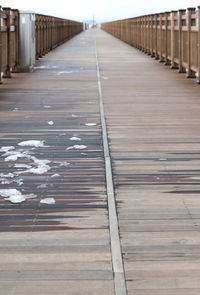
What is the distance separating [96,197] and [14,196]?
0.47 metres

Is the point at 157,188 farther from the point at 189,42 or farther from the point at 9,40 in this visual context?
the point at 9,40

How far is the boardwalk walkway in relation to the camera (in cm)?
238

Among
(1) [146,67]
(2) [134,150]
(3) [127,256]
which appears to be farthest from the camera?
(1) [146,67]

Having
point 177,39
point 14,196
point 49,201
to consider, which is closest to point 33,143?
point 14,196

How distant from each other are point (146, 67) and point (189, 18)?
113 inches

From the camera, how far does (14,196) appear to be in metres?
3.46

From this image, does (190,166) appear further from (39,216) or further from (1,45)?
(1,45)

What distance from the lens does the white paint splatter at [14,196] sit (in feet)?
11.1

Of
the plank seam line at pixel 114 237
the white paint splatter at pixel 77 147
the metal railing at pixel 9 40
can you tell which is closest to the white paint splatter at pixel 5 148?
the white paint splatter at pixel 77 147

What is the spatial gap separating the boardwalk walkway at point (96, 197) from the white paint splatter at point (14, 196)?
1 cm

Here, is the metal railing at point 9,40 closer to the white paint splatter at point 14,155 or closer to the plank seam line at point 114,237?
the white paint splatter at point 14,155

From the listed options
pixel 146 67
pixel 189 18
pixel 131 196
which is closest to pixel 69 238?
pixel 131 196

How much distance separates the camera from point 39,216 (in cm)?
310

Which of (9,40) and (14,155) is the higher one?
(9,40)
